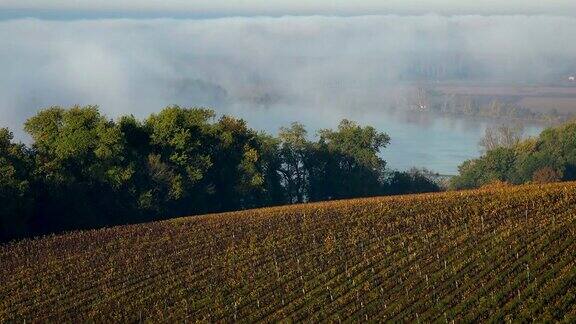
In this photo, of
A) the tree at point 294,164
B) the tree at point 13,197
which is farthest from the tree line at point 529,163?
the tree at point 13,197

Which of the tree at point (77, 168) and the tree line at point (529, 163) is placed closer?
the tree at point (77, 168)

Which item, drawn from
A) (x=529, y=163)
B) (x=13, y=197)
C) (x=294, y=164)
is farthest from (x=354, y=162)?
(x=13, y=197)

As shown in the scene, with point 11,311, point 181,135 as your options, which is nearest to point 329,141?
point 181,135

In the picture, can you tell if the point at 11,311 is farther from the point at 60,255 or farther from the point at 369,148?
the point at 369,148

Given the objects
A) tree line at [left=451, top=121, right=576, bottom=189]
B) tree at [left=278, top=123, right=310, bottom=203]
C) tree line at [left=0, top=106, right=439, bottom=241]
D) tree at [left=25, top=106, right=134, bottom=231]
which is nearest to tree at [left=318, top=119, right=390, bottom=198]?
tree line at [left=0, top=106, right=439, bottom=241]

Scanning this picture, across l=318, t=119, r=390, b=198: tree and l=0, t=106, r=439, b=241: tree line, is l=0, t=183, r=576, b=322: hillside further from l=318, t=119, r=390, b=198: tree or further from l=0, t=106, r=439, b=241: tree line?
l=318, t=119, r=390, b=198: tree

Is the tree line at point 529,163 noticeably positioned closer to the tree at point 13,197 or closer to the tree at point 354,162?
the tree at point 354,162

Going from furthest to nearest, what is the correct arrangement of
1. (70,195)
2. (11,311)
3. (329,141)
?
(329,141) < (70,195) < (11,311)
